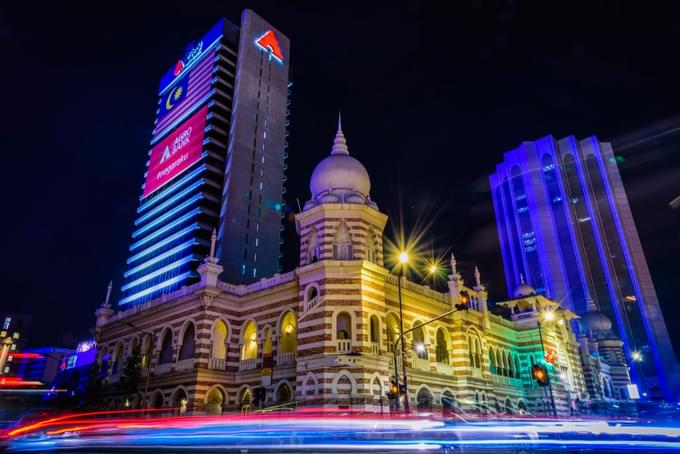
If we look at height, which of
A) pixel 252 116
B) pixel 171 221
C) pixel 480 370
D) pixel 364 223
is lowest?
pixel 480 370

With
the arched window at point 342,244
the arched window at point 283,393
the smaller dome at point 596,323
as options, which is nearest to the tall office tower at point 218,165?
the arched window at point 342,244

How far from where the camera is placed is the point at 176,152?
90.5m

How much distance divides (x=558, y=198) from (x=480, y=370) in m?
71.9

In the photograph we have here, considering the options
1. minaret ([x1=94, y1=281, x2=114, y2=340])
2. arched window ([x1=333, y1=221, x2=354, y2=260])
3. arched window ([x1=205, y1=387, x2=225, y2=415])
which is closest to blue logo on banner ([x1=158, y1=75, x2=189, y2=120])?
minaret ([x1=94, y1=281, x2=114, y2=340])

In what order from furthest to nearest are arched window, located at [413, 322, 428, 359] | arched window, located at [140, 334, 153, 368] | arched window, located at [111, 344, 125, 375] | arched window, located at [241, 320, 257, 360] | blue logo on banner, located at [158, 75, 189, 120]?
1. blue logo on banner, located at [158, 75, 189, 120]
2. arched window, located at [111, 344, 125, 375]
3. arched window, located at [140, 334, 153, 368]
4. arched window, located at [241, 320, 257, 360]
5. arched window, located at [413, 322, 428, 359]

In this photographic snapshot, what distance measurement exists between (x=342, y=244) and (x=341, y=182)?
5.08m

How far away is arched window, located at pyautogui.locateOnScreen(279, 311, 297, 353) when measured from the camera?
105 feet

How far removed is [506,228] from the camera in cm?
10300

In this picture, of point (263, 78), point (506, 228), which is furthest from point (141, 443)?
point (506, 228)

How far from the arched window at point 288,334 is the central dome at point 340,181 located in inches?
336

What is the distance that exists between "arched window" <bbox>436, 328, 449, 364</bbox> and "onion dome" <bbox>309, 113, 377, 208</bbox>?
11802mm

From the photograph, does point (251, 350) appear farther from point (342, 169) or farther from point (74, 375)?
point (74, 375)

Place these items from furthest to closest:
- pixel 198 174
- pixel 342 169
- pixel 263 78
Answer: pixel 263 78
pixel 198 174
pixel 342 169

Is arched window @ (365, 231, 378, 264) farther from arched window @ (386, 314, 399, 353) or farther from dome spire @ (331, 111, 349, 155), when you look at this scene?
dome spire @ (331, 111, 349, 155)
